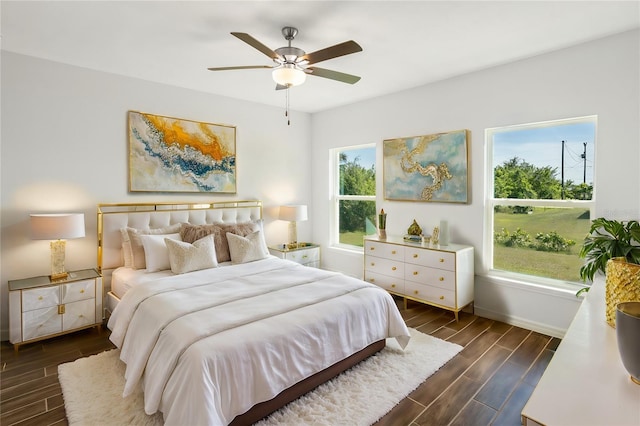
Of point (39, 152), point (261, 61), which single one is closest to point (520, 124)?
point (261, 61)

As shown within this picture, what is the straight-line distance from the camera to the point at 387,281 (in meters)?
4.29

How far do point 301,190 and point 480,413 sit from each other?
4.17 m

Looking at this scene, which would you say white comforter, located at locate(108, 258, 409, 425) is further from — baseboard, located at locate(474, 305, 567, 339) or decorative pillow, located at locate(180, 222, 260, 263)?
baseboard, located at locate(474, 305, 567, 339)

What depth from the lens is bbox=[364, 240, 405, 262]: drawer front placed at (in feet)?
13.5

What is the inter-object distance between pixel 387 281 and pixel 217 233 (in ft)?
7.34

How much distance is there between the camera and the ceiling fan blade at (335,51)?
7.32ft

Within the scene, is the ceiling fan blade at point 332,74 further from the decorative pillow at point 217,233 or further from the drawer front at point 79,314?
the drawer front at point 79,314

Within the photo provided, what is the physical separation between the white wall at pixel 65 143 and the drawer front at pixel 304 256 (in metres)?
1.36

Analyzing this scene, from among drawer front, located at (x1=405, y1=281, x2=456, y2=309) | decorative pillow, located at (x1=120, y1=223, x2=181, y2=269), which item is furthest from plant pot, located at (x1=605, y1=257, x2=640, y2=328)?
decorative pillow, located at (x1=120, y1=223, x2=181, y2=269)

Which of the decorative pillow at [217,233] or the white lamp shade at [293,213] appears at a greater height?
the white lamp shade at [293,213]

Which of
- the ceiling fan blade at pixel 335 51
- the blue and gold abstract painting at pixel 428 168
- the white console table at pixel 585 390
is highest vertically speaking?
the ceiling fan blade at pixel 335 51

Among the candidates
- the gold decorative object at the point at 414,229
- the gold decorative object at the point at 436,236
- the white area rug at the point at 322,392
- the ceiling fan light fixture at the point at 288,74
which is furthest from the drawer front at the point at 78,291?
the gold decorative object at the point at 436,236

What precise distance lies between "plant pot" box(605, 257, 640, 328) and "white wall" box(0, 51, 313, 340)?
427 centimetres

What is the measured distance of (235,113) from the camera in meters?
4.80
